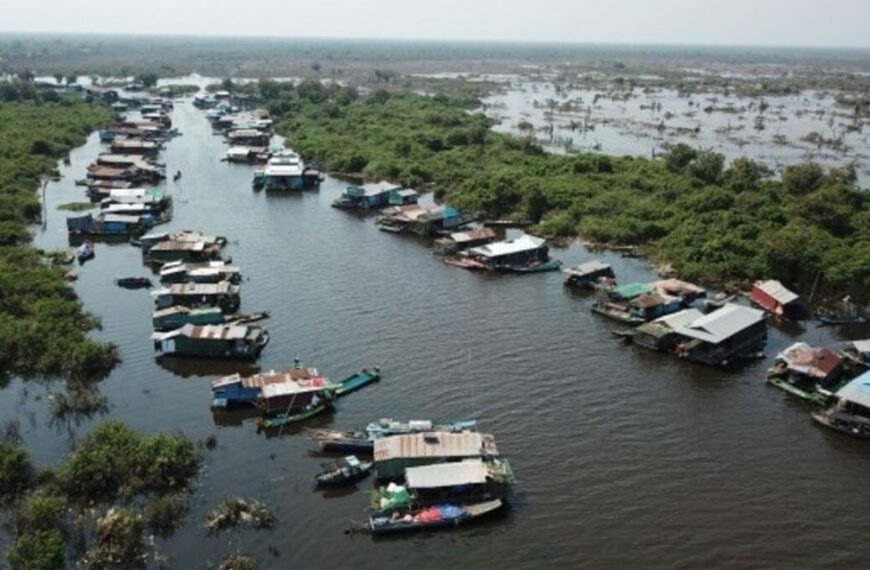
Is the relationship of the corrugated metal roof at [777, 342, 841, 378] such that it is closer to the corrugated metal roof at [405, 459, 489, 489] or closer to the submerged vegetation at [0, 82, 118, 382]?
the corrugated metal roof at [405, 459, 489, 489]

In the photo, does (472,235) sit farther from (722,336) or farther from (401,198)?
(722,336)

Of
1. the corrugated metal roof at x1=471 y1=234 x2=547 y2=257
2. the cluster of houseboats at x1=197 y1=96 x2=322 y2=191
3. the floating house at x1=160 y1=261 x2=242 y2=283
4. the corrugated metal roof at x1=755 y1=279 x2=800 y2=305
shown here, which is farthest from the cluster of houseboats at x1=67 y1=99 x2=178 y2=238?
the corrugated metal roof at x1=755 y1=279 x2=800 y2=305

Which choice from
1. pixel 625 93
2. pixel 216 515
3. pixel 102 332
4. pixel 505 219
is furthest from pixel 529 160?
pixel 625 93

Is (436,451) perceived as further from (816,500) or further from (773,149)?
(773,149)

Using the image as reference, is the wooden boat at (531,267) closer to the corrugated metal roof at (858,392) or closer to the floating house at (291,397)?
the floating house at (291,397)

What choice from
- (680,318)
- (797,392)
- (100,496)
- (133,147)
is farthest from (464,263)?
(133,147)
